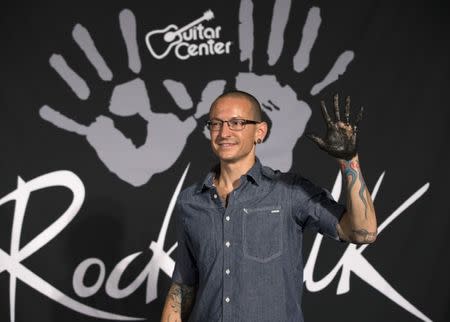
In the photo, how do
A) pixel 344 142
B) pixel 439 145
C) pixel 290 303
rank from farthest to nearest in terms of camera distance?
pixel 439 145 → pixel 290 303 → pixel 344 142

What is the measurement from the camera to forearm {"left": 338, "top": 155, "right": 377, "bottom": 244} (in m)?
1.47

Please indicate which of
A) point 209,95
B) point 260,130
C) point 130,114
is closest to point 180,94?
point 209,95

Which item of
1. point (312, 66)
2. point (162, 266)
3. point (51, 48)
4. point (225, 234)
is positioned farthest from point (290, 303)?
point (51, 48)

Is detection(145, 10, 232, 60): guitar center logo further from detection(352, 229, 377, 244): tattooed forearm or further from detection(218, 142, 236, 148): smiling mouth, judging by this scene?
detection(352, 229, 377, 244): tattooed forearm

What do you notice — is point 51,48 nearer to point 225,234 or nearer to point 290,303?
point 225,234

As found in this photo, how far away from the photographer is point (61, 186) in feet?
9.99

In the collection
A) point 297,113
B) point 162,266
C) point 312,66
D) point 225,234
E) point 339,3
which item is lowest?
point 162,266

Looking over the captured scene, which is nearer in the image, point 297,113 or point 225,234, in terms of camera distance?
point 225,234

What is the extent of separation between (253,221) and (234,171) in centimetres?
20

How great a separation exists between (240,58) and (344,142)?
161 cm

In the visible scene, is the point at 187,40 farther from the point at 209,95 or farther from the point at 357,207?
the point at 357,207

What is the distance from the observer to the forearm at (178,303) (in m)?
1.80

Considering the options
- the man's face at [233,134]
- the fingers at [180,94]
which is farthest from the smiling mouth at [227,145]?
the fingers at [180,94]

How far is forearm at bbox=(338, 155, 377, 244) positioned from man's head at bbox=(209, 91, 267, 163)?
1.15 feet
